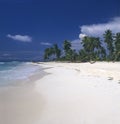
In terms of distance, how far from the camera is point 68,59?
71188 millimetres

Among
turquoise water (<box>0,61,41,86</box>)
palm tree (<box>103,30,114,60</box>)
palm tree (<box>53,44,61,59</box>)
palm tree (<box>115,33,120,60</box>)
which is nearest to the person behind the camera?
turquoise water (<box>0,61,41,86</box>)

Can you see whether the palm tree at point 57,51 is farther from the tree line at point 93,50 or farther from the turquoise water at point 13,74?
the turquoise water at point 13,74

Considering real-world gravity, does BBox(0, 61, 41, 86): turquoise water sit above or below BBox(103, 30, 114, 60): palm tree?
below

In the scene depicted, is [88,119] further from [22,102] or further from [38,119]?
[22,102]

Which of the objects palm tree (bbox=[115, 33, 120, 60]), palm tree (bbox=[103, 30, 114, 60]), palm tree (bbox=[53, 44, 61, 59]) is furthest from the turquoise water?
palm tree (bbox=[53, 44, 61, 59])

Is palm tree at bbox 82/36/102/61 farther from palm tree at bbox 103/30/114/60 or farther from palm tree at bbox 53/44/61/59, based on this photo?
palm tree at bbox 53/44/61/59

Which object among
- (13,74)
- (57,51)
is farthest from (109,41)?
(13,74)

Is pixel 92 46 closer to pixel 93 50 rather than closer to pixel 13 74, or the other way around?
pixel 93 50

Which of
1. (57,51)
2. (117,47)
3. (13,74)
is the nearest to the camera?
(13,74)

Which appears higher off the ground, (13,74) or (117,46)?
(117,46)

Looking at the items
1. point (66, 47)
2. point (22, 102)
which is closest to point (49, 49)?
point (66, 47)

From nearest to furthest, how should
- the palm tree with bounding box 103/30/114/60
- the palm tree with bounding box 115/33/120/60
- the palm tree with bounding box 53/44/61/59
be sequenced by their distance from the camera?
the palm tree with bounding box 115/33/120/60 < the palm tree with bounding box 103/30/114/60 < the palm tree with bounding box 53/44/61/59

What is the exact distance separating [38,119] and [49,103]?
1718 millimetres

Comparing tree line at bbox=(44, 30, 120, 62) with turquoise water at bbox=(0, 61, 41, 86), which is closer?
turquoise water at bbox=(0, 61, 41, 86)
